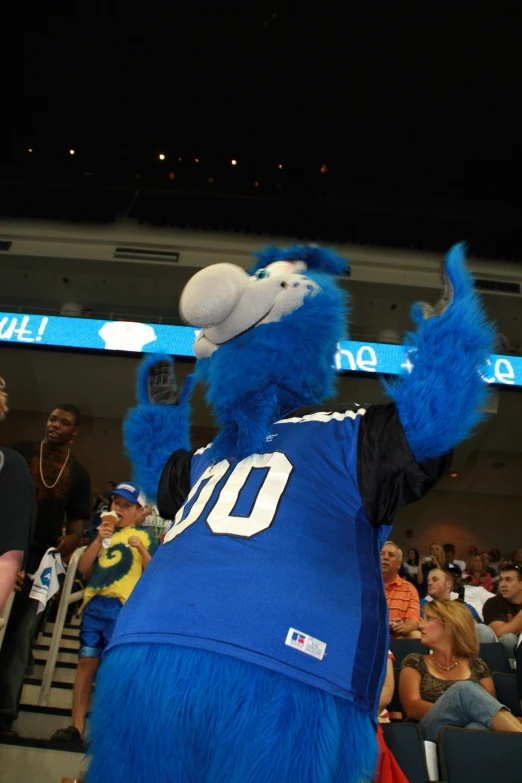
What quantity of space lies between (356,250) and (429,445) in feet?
37.0

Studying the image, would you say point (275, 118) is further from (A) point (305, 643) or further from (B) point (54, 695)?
(A) point (305, 643)

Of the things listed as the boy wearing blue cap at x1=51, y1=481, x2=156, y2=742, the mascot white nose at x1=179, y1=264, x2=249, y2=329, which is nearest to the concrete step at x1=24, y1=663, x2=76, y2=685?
the boy wearing blue cap at x1=51, y1=481, x2=156, y2=742

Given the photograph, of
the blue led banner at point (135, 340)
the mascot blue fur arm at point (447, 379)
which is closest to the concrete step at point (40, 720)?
the mascot blue fur arm at point (447, 379)

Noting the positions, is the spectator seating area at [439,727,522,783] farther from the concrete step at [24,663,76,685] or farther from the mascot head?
the concrete step at [24,663,76,685]

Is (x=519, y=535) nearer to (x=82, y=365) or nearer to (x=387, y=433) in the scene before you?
(x=82, y=365)

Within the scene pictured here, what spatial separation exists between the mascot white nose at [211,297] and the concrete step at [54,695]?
2.76 metres

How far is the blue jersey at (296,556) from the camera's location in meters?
0.90

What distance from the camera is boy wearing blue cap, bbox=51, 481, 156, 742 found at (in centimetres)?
270

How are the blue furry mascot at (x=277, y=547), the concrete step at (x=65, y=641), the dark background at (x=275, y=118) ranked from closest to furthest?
the blue furry mascot at (x=277, y=547) → the concrete step at (x=65, y=641) → the dark background at (x=275, y=118)

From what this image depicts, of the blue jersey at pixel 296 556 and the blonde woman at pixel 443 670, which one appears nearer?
the blue jersey at pixel 296 556

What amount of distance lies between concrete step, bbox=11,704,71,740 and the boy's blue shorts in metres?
0.32

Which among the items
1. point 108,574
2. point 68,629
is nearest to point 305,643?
point 108,574

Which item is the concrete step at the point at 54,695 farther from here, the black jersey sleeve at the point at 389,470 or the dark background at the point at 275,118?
the dark background at the point at 275,118

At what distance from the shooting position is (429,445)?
1055 millimetres
